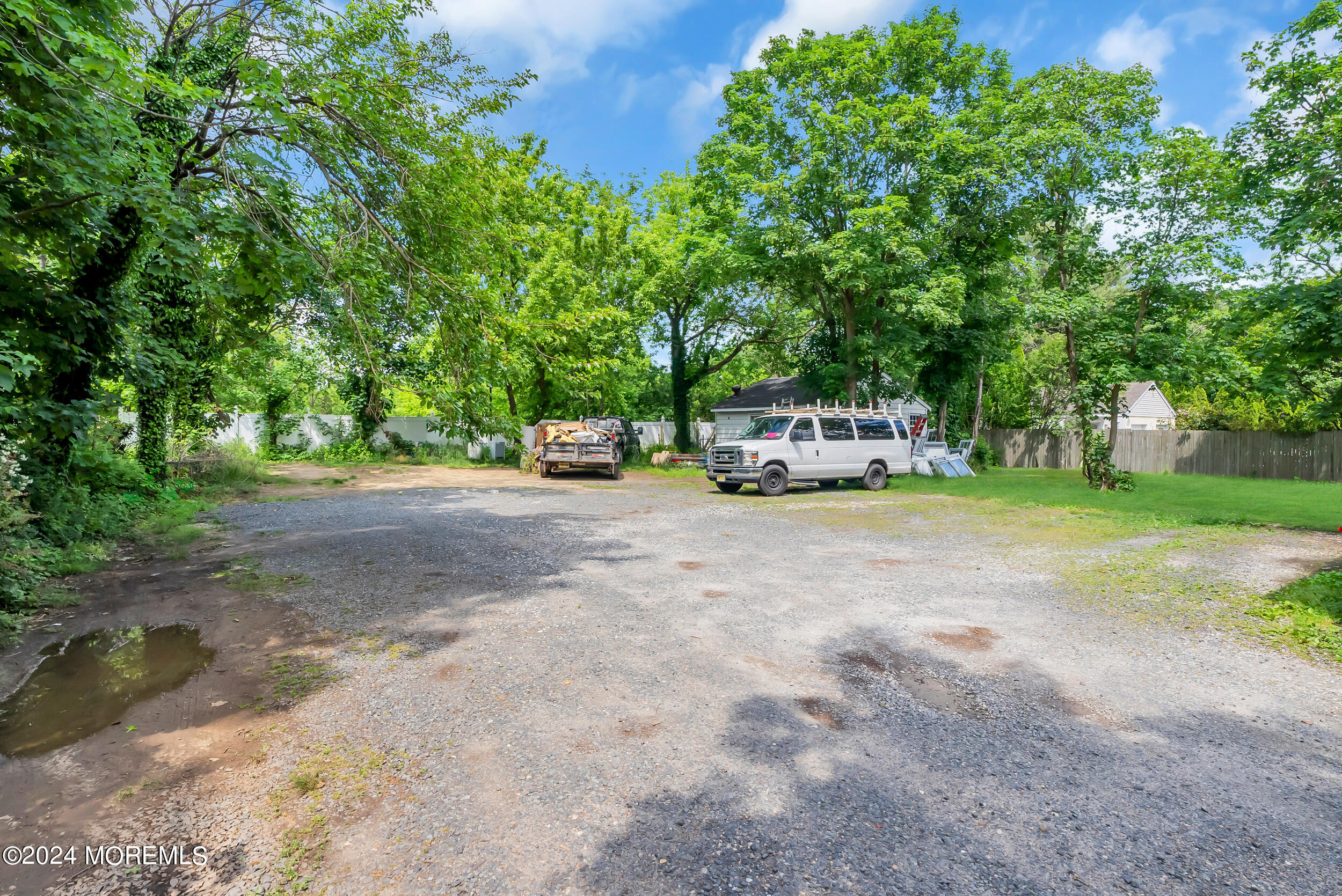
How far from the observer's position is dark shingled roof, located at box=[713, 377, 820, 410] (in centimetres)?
2938

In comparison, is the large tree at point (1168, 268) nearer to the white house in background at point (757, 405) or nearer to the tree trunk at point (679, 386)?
the white house in background at point (757, 405)

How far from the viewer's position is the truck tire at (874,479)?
17.2 meters

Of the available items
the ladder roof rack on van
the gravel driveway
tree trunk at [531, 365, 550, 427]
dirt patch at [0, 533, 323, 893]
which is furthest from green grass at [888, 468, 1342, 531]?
tree trunk at [531, 365, 550, 427]

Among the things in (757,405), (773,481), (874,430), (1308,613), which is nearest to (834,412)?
(874,430)

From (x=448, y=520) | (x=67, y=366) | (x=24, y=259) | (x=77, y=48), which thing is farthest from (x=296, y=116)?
(x=448, y=520)

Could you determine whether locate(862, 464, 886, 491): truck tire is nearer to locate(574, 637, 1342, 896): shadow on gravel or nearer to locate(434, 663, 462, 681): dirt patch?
locate(574, 637, 1342, 896): shadow on gravel

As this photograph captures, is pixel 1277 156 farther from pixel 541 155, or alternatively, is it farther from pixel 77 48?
pixel 541 155

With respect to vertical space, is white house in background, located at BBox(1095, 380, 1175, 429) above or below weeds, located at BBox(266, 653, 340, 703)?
above

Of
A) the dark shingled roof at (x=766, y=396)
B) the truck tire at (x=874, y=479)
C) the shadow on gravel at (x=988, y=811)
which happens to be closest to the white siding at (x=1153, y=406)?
the dark shingled roof at (x=766, y=396)

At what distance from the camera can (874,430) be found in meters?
17.3

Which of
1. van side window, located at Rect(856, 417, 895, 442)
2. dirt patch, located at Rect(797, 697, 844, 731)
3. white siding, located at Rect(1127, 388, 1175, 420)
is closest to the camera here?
dirt patch, located at Rect(797, 697, 844, 731)

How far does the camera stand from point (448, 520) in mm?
10852

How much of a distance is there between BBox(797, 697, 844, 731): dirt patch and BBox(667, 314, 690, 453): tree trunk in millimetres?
25455

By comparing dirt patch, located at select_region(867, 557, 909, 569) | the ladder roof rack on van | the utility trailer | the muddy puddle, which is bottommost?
the muddy puddle
